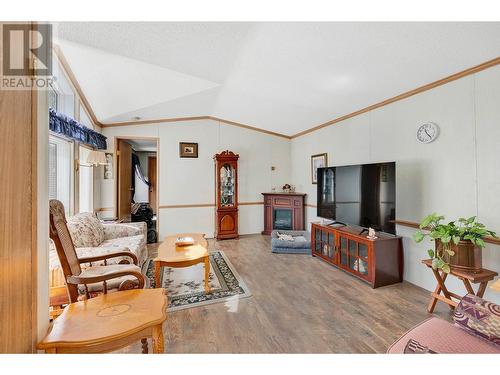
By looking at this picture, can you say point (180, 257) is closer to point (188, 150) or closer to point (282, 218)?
point (188, 150)

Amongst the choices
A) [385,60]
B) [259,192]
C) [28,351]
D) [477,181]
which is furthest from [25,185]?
[259,192]

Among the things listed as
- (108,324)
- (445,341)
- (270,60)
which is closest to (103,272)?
(108,324)

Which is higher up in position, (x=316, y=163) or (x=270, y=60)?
(x=270, y=60)

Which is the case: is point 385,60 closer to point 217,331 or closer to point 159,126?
point 217,331

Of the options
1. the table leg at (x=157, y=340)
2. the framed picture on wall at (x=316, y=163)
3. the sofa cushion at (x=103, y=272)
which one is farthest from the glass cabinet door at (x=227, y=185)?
the table leg at (x=157, y=340)

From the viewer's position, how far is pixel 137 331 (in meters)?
1.05

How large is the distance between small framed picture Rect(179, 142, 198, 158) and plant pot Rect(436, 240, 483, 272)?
447cm

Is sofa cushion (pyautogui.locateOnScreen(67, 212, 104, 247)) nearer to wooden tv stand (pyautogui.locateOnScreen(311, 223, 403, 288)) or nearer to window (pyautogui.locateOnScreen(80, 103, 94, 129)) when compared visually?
window (pyautogui.locateOnScreen(80, 103, 94, 129))

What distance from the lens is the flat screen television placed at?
2.80 m

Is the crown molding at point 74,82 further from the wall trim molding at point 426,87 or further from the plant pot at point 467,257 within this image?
the plant pot at point 467,257

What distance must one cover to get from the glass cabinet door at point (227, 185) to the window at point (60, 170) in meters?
Result: 2.62

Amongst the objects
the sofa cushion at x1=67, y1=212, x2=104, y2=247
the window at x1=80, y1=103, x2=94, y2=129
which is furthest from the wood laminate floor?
the window at x1=80, y1=103, x2=94, y2=129

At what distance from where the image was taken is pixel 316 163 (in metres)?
4.77

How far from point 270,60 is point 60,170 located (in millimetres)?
3170
